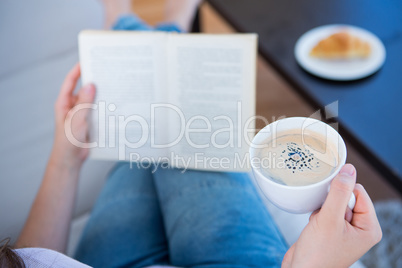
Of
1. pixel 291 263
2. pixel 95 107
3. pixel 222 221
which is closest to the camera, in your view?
pixel 291 263

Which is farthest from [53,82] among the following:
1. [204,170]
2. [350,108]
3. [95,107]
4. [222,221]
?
[350,108]

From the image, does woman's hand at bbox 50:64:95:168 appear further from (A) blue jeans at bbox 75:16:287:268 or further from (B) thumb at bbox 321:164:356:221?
(B) thumb at bbox 321:164:356:221

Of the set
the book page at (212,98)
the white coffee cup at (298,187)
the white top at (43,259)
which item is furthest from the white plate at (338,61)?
the white top at (43,259)

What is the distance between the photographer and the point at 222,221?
677 millimetres

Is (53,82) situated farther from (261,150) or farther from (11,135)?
(261,150)

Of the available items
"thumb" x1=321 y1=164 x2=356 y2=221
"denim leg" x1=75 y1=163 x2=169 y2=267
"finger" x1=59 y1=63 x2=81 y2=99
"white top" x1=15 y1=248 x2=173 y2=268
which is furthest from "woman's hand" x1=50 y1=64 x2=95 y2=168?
"thumb" x1=321 y1=164 x2=356 y2=221

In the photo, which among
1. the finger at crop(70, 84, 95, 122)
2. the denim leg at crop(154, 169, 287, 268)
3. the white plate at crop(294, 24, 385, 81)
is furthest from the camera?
the white plate at crop(294, 24, 385, 81)

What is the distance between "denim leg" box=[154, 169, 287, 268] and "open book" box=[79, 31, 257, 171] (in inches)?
1.5

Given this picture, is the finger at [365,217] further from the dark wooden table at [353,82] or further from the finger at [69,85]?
the finger at [69,85]

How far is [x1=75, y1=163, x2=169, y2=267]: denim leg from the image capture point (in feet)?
2.30

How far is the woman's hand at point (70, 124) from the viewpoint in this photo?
2.51 ft

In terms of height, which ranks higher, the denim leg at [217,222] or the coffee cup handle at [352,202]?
the coffee cup handle at [352,202]

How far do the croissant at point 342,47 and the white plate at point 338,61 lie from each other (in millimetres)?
12

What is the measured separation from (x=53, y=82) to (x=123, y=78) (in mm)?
411
